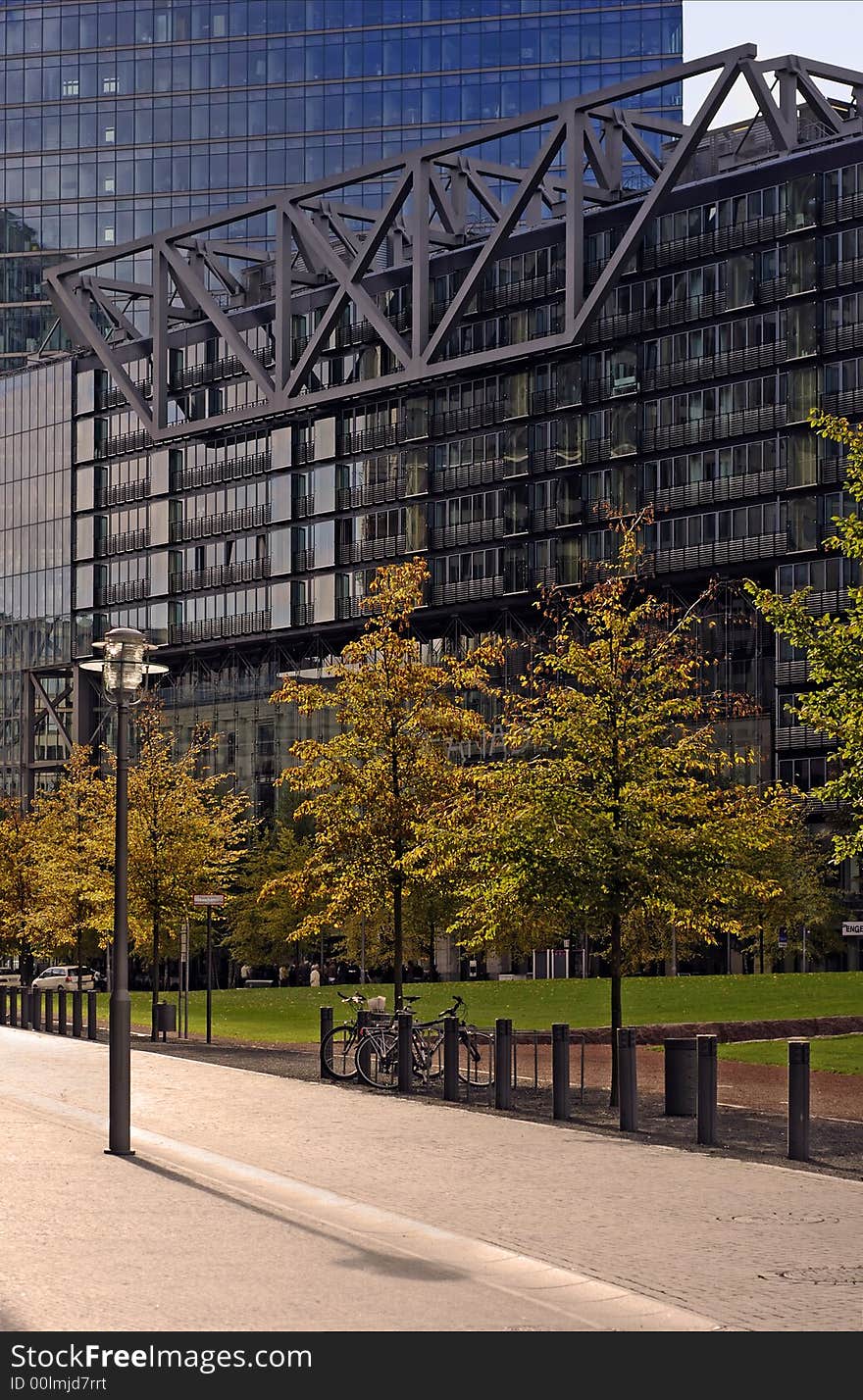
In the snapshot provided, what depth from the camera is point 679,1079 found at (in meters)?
22.4

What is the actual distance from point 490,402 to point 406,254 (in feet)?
39.4

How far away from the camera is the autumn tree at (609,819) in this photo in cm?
2362

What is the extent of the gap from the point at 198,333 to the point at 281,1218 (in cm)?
9929

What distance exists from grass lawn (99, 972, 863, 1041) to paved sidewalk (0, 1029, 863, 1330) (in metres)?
21.2

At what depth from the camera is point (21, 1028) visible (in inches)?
1989

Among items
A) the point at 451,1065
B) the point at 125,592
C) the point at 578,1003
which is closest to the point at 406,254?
the point at 125,592

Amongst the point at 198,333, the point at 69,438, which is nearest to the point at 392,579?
the point at 198,333

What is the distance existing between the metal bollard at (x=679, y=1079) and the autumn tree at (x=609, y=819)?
1.37 m

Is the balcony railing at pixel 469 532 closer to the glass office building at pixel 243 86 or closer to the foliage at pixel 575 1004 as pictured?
the foliage at pixel 575 1004

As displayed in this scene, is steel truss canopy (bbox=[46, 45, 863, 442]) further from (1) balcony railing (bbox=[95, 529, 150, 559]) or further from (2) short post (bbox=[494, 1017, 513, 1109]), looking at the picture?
(2) short post (bbox=[494, 1017, 513, 1109])

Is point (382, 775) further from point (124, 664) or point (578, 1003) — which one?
point (578, 1003)

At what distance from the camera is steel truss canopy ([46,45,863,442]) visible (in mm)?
82062

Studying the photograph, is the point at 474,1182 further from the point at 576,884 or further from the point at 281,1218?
the point at 576,884

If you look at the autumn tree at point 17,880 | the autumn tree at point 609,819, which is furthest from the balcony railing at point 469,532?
the autumn tree at point 609,819
